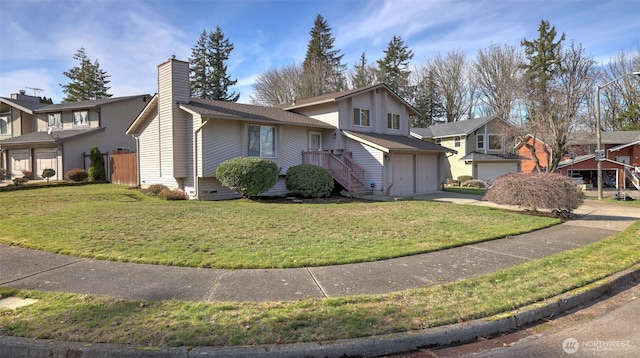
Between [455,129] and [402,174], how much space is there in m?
17.6

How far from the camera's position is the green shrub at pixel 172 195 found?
46.8ft

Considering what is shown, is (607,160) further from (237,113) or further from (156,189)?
(156,189)

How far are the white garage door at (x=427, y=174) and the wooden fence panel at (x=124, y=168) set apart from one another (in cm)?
1587

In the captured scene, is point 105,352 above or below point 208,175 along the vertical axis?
below

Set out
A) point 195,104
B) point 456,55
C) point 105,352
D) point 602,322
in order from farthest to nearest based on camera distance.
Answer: point 456,55
point 195,104
point 602,322
point 105,352

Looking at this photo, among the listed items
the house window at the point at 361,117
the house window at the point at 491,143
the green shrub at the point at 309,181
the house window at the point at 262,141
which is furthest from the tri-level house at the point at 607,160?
the house window at the point at 262,141

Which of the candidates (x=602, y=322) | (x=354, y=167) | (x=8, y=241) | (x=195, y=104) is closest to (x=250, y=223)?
(x=8, y=241)

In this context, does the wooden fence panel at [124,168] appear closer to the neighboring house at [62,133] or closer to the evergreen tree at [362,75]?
the neighboring house at [62,133]

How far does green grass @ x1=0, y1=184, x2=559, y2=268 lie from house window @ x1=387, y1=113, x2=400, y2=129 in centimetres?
1054

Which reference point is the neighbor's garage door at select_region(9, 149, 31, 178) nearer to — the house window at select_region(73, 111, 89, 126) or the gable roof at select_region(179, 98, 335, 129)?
the house window at select_region(73, 111, 89, 126)

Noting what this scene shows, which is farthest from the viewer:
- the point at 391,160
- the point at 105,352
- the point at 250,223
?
the point at 391,160

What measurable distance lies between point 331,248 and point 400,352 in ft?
11.6

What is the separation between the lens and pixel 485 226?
9.43 metres

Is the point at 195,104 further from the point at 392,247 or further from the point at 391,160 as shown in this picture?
the point at 392,247
